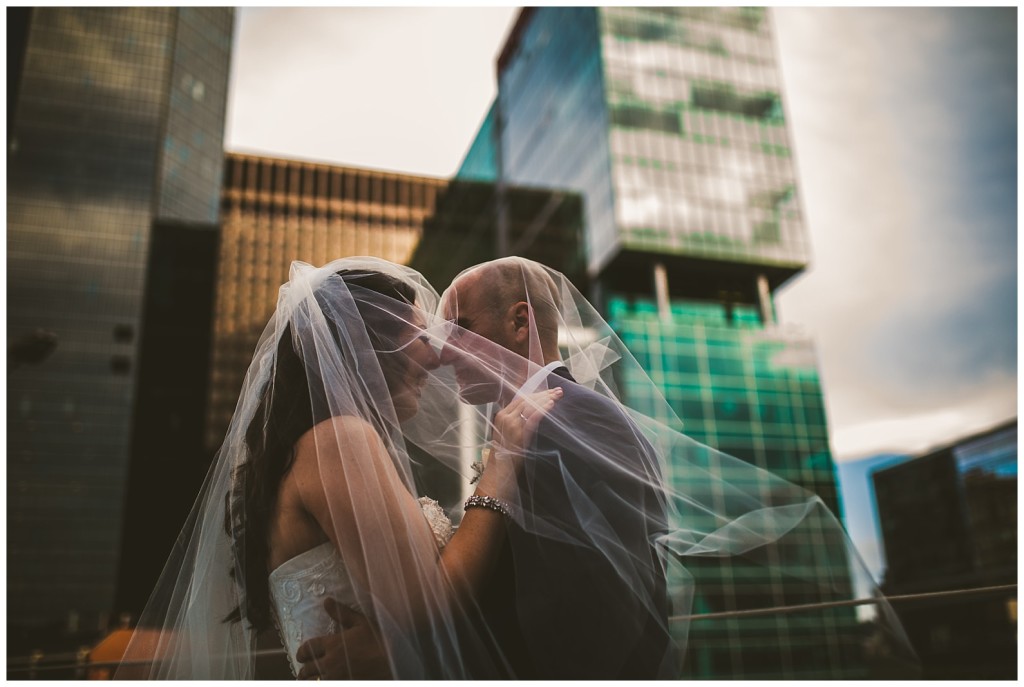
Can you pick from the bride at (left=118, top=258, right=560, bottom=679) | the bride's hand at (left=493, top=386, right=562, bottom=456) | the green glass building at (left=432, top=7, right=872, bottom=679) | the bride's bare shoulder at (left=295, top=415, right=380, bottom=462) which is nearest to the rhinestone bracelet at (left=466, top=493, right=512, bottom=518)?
the bride at (left=118, top=258, right=560, bottom=679)

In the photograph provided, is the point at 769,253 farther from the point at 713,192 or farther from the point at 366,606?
the point at 366,606

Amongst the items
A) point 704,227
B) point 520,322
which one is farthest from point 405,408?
point 704,227

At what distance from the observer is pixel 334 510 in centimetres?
175

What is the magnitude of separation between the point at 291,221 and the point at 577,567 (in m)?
83.8

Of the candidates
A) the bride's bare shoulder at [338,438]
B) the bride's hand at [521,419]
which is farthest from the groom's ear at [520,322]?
the bride's bare shoulder at [338,438]

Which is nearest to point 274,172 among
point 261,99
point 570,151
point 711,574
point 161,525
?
point 261,99

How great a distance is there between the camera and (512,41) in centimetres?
4550

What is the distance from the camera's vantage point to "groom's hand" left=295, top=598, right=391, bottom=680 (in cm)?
175

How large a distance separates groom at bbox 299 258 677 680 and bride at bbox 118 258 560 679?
7 centimetres

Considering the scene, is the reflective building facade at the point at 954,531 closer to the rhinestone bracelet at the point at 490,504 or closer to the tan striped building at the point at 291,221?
the rhinestone bracelet at the point at 490,504

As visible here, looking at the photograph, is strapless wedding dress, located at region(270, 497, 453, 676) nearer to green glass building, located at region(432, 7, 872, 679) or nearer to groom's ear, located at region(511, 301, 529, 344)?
groom's ear, located at region(511, 301, 529, 344)

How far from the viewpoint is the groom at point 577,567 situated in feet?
5.85

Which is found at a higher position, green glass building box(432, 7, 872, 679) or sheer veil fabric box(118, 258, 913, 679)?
green glass building box(432, 7, 872, 679)

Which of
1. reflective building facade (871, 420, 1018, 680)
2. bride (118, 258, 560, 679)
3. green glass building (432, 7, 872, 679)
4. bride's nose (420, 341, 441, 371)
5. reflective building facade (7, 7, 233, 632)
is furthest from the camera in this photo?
reflective building facade (7, 7, 233, 632)
